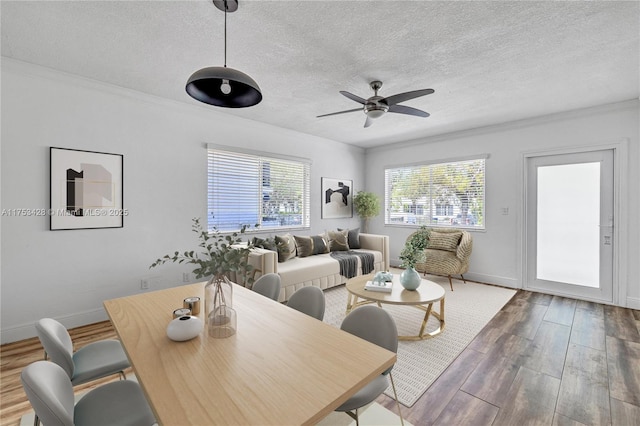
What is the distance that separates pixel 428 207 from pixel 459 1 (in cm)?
412

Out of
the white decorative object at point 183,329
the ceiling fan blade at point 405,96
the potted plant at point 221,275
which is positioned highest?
the ceiling fan blade at point 405,96

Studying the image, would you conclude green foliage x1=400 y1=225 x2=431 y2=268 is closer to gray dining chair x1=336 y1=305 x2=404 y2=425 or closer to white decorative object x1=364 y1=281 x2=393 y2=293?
white decorative object x1=364 y1=281 x2=393 y2=293

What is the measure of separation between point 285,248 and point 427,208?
123 inches

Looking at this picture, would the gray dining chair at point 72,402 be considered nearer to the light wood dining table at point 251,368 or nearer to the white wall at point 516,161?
the light wood dining table at point 251,368

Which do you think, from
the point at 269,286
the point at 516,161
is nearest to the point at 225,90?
the point at 269,286

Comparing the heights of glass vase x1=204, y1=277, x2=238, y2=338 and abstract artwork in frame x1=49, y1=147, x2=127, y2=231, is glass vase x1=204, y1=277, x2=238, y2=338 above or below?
below

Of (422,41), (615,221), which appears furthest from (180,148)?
(615,221)

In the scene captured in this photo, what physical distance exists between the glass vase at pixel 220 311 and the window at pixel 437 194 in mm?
4794

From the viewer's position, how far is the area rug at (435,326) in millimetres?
2181

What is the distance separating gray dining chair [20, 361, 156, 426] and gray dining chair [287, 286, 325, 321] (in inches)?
38.8

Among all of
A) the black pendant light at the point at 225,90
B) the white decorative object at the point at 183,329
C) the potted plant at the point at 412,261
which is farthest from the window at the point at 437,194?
the white decorative object at the point at 183,329

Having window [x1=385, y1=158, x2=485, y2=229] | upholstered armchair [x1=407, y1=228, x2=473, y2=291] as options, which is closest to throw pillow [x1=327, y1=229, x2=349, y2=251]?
upholstered armchair [x1=407, y1=228, x2=473, y2=291]

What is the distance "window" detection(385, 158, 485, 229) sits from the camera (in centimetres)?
501

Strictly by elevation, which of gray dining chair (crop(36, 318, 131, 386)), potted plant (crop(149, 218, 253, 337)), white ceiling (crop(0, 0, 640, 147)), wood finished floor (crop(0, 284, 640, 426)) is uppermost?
white ceiling (crop(0, 0, 640, 147))
